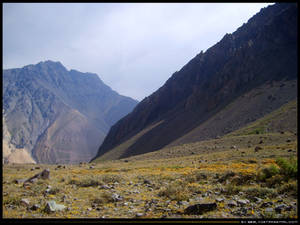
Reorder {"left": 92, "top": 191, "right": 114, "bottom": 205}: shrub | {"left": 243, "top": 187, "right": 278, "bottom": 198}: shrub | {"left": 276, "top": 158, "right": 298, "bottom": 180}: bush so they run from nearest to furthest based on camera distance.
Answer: {"left": 243, "top": 187, "right": 278, "bottom": 198}: shrub
{"left": 92, "top": 191, "right": 114, "bottom": 205}: shrub
{"left": 276, "top": 158, "right": 298, "bottom": 180}: bush

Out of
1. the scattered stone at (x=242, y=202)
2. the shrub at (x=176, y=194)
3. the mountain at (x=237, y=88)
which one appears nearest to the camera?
the scattered stone at (x=242, y=202)

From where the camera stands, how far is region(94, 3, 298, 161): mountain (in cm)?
5834

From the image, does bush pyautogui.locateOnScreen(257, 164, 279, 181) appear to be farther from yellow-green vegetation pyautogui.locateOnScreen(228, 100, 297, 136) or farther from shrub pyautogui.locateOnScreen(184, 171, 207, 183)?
yellow-green vegetation pyautogui.locateOnScreen(228, 100, 297, 136)

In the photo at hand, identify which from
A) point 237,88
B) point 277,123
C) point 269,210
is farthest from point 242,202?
point 237,88

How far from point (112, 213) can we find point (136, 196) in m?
2.13

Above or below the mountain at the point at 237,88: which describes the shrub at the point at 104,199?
below

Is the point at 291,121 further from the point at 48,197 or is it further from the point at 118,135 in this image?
the point at 118,135

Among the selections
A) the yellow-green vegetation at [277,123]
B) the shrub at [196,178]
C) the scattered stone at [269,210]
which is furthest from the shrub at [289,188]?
the yellow-green vegetation at [277,123]

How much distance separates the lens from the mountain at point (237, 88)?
58.3m

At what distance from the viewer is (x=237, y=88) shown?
75688mm

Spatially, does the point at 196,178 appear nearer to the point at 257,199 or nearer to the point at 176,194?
the point at 176,194

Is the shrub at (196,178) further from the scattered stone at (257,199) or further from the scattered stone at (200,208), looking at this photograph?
the scattered stone at (200,208)

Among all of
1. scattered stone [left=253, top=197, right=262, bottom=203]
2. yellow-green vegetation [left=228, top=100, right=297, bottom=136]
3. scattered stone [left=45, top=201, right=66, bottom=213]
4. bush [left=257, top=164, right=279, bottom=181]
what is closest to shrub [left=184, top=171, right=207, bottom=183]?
bush [left=257, top=164, right=279, bottom=181]

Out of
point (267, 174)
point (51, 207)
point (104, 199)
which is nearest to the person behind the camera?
point (51, 207)
